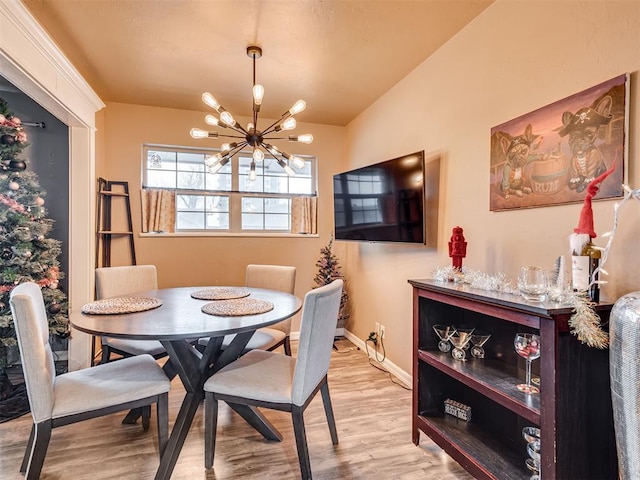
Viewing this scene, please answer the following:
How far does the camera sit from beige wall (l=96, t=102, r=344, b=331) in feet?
11.7

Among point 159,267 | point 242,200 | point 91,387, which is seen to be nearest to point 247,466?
point 91,387

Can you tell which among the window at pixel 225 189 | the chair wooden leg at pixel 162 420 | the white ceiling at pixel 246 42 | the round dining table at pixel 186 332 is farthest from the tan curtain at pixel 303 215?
the chair wooden leg at pixel 162 420

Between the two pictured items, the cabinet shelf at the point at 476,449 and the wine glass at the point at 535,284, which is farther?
the cabinet shelf at the point at 476,449

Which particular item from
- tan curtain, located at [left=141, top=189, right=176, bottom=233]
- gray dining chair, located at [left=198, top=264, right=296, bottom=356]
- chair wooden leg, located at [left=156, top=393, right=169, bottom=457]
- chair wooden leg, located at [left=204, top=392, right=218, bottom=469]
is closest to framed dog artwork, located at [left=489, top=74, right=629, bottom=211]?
gray dining chair, located at [left=198, top=264, right=296, bottom=356]

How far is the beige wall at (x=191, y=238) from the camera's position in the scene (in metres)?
3.56

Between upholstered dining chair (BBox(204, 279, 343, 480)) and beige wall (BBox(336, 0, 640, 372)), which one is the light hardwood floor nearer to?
upholstered dining chair (BBox(204, 279, 343, 480))

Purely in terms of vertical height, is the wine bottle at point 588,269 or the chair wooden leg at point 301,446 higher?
the wine bottle at point 588,269

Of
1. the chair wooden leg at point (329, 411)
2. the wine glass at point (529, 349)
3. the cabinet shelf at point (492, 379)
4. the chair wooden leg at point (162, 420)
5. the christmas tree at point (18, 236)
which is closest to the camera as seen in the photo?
the cabinet shelf at point (492, 379)

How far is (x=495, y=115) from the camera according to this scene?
2.04m

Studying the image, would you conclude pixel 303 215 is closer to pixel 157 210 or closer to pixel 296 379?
pixel 157 210

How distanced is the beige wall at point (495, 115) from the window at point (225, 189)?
135 centimetres

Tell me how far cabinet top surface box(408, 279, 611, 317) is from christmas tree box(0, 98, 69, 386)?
2.75m

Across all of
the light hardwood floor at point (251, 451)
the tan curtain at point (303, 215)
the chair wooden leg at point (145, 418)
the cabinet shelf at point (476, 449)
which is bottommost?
the light hardwood floor at point (251, 451)

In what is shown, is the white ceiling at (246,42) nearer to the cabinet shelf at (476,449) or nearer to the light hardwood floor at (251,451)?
the cabinet shelf at (476,449)
